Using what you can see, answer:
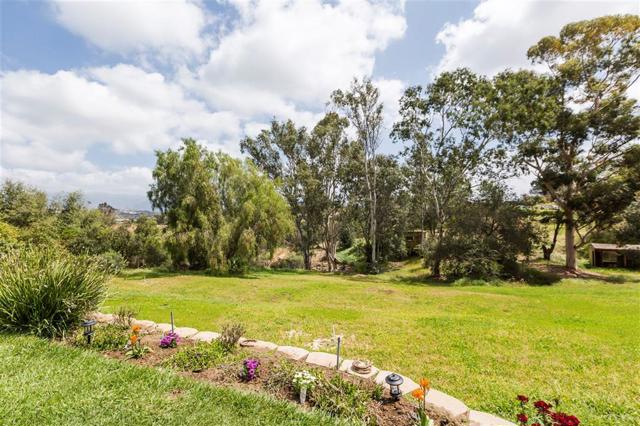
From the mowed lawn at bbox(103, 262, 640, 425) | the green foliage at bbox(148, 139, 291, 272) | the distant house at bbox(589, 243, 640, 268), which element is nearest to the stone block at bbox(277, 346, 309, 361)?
the mowed lawn at bbox(103, 262, 640, 425)

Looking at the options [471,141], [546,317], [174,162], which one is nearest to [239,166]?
[174,162]

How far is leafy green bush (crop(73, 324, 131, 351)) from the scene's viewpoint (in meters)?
3.80

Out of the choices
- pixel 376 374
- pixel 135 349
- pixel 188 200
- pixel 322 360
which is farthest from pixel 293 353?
pixel 188 200

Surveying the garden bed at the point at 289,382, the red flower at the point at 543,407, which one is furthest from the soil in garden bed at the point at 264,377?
the red flower at the point at 543,407

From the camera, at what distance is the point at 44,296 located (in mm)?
4246

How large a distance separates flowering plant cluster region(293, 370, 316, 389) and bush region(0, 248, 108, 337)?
3757 mm

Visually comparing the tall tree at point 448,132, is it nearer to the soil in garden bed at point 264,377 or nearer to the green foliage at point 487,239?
the green foliage at point 487,239

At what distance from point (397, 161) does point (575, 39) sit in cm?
1189

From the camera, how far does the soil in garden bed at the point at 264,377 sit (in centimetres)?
246

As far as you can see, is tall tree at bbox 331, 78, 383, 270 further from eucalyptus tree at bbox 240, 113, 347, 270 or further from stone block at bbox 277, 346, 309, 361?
stone block at bbox 277, 346, 309, 361

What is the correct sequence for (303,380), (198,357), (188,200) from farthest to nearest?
1. (188,200)
2. (198,357)
3. (303,380)

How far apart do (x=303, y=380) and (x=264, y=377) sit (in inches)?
21.9

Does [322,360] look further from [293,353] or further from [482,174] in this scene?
[482,174]

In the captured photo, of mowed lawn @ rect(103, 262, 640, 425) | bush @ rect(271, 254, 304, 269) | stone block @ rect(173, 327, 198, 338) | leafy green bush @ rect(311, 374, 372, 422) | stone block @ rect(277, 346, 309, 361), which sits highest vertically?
Answer: leafy green bush @ rect(311, 374, 372, 422)
